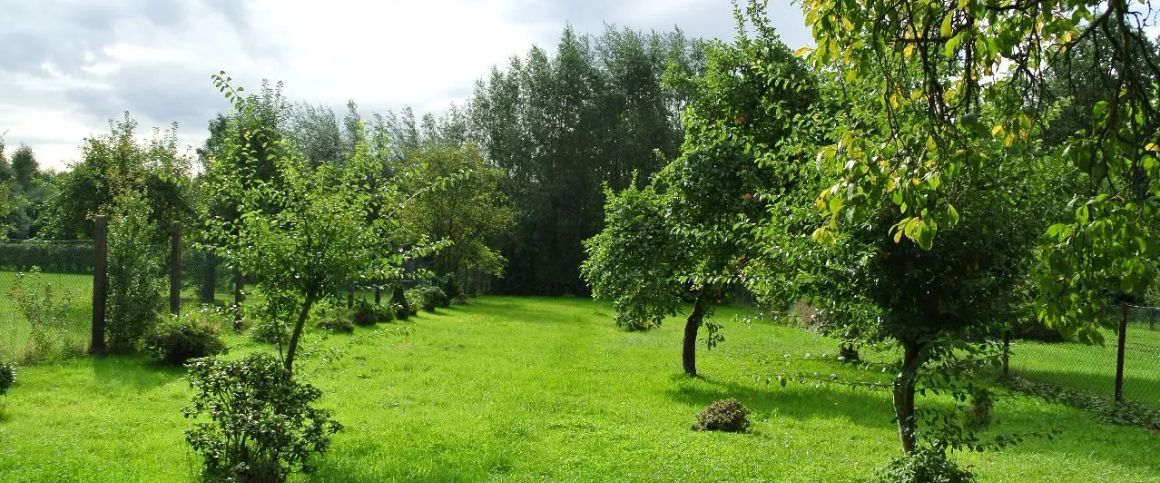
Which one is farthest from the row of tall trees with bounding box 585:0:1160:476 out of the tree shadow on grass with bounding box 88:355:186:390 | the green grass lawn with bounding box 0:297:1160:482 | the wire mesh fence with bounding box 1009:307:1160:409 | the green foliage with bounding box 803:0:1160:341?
the tree shadow on grass with bounding box 88:355:186:390

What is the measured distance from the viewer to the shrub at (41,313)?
10.7 meters

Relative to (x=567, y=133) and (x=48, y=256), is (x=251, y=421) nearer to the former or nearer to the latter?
(x=48, y=256)

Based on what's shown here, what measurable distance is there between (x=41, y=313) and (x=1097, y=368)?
1760 cm

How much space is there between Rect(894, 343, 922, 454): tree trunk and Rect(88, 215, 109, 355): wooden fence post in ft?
36.7

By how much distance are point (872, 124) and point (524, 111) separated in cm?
3977

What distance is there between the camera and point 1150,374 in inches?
541

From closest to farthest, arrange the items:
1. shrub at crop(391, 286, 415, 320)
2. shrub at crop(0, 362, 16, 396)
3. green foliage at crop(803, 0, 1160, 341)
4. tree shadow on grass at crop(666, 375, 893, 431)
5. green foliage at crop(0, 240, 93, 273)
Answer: green foliage at crop(803, 0, 1160, 341) → shrub at crop(0, 362, 16, 396) → tree shadow on grass at crop(666, 375, 893, 431) → green foliage at crop(0, 240, 93, 273) → shrub at crop(391, 286, 415, 320)

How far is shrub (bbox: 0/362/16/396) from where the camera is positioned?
8.08 metres

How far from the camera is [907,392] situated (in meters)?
5.66

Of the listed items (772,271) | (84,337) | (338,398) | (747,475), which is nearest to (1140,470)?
(747,475)

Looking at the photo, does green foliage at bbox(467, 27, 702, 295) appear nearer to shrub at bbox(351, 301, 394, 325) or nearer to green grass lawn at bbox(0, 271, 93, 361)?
shrub at bbox(351, 301, 394, 325)

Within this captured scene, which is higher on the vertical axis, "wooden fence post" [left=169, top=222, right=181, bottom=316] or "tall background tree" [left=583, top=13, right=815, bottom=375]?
"tall background tree" [left=583, top=13, right=815, bottom=375]

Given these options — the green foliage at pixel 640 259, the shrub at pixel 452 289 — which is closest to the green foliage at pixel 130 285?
the green foliage at pixel 640 259

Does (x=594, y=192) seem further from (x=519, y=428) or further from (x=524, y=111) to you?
(x=519, y=428)
